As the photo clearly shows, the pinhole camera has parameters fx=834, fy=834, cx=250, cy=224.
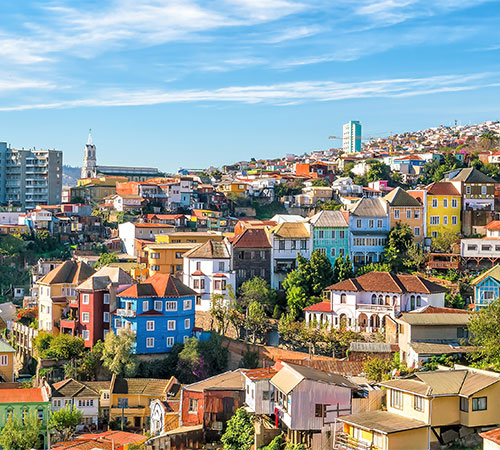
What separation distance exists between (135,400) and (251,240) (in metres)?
13.8

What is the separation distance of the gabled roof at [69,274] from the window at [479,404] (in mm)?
25971

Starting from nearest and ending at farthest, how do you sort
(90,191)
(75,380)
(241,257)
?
(75,380), (241,257), (90,191)

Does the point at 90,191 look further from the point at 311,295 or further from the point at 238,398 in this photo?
the point at 238,398

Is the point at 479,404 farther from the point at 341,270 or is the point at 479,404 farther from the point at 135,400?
the point at 341,270

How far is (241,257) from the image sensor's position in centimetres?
4684

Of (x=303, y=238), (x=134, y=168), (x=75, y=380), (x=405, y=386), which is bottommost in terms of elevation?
(x=75, y=380)

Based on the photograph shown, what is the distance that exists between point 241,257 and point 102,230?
2499cm

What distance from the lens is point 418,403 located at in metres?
24.5

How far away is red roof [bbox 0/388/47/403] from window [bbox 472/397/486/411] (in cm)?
1966

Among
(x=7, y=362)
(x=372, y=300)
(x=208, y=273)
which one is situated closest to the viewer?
(x=372, y=300)

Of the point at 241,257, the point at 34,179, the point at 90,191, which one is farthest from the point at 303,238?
the point at 34,179

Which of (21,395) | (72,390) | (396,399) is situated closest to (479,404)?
(396,399)

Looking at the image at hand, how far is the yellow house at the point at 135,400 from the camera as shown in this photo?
36.3 metres

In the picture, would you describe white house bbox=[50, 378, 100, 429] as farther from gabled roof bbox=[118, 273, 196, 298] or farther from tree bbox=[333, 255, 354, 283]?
tree bbox=[333, 255, 354, 283]
